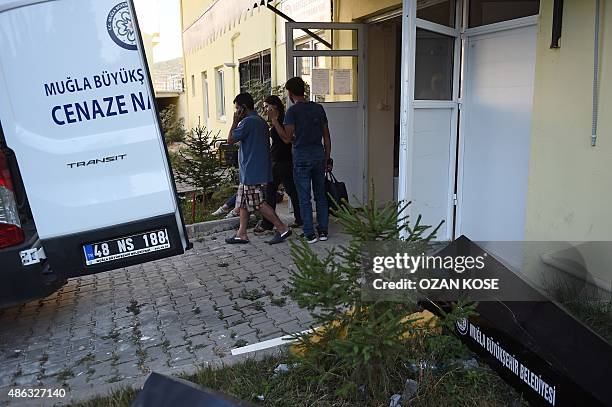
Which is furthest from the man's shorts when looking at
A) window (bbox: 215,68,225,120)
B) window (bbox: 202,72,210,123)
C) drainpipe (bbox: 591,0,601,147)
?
window (bbox: 202,72,210,123)

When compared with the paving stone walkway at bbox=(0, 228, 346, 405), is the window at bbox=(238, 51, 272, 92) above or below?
above

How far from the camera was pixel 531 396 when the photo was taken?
8.66 feet

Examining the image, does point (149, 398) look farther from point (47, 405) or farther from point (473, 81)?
point (473, 81)

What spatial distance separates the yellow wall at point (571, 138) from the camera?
144 inches

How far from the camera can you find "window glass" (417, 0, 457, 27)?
5051 mm

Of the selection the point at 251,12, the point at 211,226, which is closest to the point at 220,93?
the point at 251,12

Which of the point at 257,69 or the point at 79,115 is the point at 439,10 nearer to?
the point at 79,115

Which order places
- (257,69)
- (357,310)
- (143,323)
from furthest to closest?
(257,69)
(143,323)
(357,310)

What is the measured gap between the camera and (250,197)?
19.6ft

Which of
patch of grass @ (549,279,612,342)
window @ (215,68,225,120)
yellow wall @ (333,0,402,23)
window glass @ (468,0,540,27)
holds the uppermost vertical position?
yellow wall @ (333,0,402,23)

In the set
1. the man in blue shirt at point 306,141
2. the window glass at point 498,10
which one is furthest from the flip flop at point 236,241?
the window glass at point 498,10

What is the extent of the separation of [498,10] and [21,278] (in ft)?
15.0

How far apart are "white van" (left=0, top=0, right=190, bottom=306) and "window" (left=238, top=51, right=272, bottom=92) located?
6.78 metres

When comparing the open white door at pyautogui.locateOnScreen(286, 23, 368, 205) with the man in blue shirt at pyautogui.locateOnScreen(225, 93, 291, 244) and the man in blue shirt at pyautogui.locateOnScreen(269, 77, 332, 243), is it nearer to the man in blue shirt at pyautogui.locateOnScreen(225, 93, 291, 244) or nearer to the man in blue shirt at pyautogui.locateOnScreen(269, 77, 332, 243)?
the man in blue shirt at pyautogui.locateOnScreen(269, 77, 332, 243)
